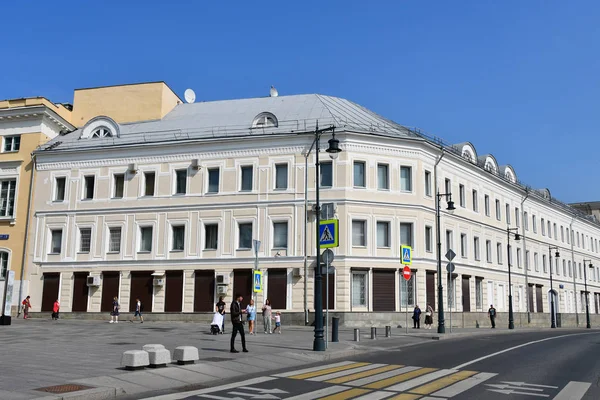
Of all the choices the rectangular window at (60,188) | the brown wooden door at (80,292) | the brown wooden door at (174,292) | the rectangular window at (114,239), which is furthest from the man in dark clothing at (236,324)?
the rectangular window at (60,188)

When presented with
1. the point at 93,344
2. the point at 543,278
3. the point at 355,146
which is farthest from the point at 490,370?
the point at 543,278

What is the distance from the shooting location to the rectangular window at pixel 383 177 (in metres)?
37.8

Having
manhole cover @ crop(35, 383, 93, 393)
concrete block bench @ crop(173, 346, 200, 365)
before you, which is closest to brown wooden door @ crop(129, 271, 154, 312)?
concrete block bench @ crop(173, 346, 200, 365)

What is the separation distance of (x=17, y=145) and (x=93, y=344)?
1128 inches

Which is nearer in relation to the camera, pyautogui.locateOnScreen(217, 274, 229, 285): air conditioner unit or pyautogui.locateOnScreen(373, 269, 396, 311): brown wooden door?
pyautogui.locateOnScreen(373, 269, 396, 311): brown wooden door

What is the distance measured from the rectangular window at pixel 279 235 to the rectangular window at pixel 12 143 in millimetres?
21033

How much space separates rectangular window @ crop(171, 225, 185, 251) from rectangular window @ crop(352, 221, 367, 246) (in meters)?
11.5

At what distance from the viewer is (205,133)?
40.5m

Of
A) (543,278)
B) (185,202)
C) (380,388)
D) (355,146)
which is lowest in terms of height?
(380,388)

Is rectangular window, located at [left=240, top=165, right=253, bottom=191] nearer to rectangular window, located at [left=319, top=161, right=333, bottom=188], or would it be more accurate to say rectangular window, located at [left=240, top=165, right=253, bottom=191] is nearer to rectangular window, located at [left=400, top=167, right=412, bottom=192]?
rectangular window, located at [left=319, top=161, right=333, bottom=188]

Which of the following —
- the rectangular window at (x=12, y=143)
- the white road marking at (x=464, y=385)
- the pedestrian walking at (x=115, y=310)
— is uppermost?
the rectangular window at (x=12, y=143)

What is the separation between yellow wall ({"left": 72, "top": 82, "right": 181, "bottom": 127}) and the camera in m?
44.6

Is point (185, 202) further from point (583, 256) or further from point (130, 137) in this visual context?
point (583, 256)

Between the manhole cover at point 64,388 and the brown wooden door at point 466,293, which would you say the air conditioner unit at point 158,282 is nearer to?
the brown wooden door at point 466,293
